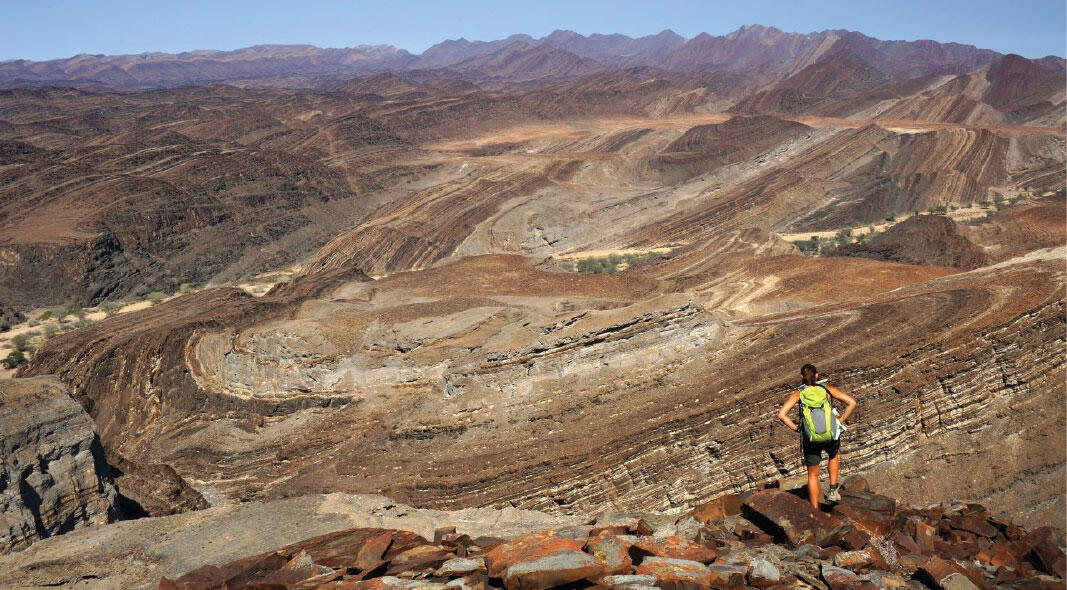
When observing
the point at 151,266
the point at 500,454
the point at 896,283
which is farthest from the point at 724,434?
the point at 151,266

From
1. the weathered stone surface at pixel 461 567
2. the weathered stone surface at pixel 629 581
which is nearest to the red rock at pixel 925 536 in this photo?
the weathered stone surface at pixel 629 581

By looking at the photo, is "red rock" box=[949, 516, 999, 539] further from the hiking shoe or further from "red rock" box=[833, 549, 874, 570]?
"red rock" box=[833, 549, 874, 570]

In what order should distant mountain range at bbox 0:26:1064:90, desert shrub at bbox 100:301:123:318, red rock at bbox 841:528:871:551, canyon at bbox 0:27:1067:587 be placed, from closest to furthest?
red rock at bbox 841:528:871:551 → canyon at bbox 0:27:1067:587 → desert shrub at bbox 100:301:123:318 → distant mountain range at bbox 0:26:1064:90

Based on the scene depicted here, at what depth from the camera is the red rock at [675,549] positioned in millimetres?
5801

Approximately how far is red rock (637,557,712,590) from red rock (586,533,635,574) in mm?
112

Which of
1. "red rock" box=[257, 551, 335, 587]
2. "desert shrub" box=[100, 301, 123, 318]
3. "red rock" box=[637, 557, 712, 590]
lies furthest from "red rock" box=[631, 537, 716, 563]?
"desert shrub" box=[100, 301, 123, 318]

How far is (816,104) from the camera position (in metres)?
73.6

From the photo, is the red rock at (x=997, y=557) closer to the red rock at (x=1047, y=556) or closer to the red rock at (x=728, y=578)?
the red rock at (x=1047, y=556)

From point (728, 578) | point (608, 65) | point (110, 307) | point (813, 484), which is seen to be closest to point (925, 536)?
point (813, 484)

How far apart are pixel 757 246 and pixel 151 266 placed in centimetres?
2481

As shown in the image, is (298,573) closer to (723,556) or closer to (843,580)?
(723,556)

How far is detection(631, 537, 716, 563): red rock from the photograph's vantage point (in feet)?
19.0

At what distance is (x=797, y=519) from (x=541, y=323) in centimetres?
706

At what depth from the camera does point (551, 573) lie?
5.28m
